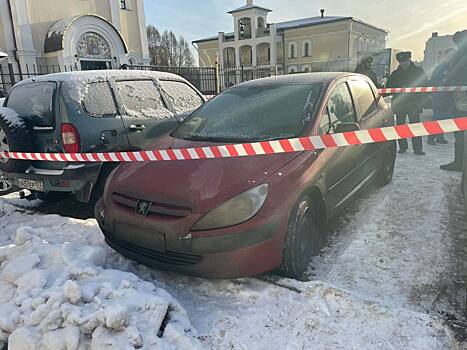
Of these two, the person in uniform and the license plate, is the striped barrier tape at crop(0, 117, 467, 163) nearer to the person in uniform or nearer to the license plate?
the license plate

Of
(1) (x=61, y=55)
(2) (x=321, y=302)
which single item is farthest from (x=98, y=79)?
(1) (x=61, y=55)

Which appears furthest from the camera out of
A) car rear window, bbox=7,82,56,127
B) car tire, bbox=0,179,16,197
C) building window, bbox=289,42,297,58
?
building window, bbox=289,42,297,58

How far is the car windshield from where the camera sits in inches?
139

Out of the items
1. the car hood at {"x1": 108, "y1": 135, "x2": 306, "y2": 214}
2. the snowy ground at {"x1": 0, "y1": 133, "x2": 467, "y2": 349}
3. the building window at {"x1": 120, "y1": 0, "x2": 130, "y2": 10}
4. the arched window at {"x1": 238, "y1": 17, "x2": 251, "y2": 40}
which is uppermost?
the arched window at {"x1": 238, "y1": 17, "x2": 251, "y2": 40}

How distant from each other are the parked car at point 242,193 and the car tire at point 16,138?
6.08 feet

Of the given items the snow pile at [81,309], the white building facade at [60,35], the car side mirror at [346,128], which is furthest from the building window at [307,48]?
the snow pile at [81,309]

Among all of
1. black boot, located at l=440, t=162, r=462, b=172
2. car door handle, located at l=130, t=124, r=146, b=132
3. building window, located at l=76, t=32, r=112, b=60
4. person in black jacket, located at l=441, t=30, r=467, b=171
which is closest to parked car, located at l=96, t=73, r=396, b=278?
car door handle, located at l=130, t=124, r=146, b=132

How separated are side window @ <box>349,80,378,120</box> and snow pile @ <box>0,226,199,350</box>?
123 inches

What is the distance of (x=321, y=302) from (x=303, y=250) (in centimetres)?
57

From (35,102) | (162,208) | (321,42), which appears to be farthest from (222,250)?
(321,42)

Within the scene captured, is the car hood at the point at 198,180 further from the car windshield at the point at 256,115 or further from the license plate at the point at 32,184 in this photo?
the license plate at the point at 32,184

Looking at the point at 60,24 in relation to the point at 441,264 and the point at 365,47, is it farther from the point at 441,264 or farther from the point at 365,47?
the point at 365,47

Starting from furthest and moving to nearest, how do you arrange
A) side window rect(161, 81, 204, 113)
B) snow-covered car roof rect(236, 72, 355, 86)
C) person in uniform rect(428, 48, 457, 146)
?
1. person in uniform rect(428, 48, 457, 146)
2. side window rect(161, 81, 204, 113)
3. snow-covered car roof rect(236, 72, 355, 86)

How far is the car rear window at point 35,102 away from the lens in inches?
181
